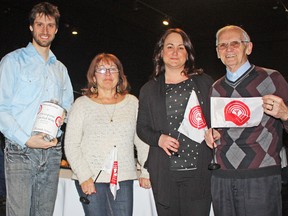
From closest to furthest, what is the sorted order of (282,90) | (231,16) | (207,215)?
(282,90) → (207,215) → (231,16)

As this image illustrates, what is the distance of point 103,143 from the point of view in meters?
2.64

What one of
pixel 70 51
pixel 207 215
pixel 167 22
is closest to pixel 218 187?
pixel 207 215

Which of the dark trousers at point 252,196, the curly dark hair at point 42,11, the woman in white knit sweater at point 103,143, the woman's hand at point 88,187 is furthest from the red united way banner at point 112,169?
the curly dark hair at point 42,11

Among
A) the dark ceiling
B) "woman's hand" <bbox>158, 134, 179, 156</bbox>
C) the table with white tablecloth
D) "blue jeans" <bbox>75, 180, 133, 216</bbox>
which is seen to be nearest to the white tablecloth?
the table with white tablecloth

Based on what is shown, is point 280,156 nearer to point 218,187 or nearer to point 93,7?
point 218,187

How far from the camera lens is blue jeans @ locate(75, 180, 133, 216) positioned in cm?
256

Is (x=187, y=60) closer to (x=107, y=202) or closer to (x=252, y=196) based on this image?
(x=252, y=196)

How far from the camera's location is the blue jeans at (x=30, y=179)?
2.45m

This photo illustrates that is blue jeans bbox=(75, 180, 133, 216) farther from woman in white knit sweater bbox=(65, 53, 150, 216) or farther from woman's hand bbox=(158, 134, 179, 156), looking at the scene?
Answer: woman's hand bbox=(158, 134, 179, 156)

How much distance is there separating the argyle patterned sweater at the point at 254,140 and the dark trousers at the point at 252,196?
4 cm

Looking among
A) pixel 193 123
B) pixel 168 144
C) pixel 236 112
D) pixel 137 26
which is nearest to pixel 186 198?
pixel 168 144

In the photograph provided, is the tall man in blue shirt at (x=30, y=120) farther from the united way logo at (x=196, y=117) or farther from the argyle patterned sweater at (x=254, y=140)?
the argyle patterned sweater at (x=254, y=140)

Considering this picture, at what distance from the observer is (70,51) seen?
9398 mm

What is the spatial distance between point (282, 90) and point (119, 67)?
1208mm
